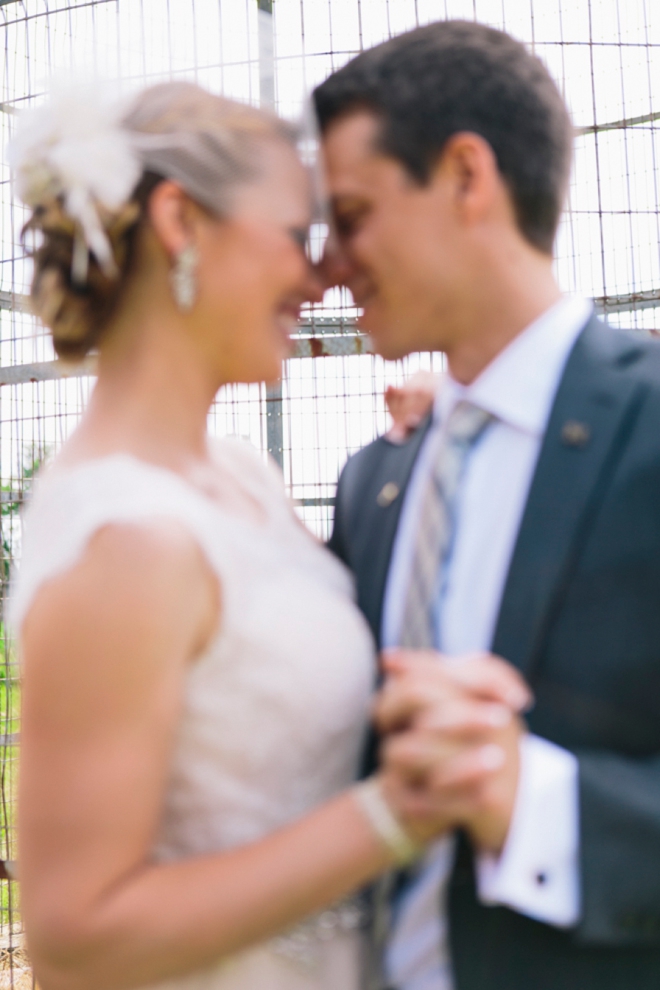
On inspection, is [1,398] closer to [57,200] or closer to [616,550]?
[57,200]

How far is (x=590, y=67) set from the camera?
162 inches

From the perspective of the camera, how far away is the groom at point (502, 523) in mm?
1224

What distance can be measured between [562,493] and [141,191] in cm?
76

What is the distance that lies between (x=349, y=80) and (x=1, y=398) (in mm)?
2973

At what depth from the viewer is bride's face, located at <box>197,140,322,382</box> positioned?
144cm

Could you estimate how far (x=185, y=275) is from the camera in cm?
141

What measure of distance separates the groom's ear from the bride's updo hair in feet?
1.17

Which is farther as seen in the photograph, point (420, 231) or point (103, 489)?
point (420, 231)

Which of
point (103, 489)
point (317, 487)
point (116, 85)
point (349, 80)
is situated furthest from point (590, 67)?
point (103, 489)

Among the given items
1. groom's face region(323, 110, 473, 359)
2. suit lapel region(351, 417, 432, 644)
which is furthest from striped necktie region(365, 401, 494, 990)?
groom's face region(323, 110, 473, 359)

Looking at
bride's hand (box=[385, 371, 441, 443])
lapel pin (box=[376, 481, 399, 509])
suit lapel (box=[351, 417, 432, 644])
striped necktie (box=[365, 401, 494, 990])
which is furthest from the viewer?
bride's hand (box=[385, 371, 441, 443])

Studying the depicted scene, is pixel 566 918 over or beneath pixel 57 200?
beneath

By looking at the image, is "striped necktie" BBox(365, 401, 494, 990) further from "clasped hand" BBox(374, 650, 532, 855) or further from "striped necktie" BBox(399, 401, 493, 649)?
"clasped hand" BBox(374, 650, 532, 855)

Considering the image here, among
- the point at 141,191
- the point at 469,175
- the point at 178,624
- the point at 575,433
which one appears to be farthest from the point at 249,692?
the point at 469,175
